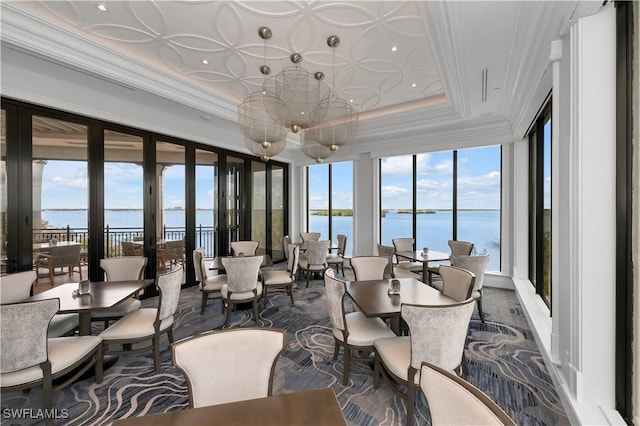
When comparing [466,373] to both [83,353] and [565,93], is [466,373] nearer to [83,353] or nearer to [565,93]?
[565,93]

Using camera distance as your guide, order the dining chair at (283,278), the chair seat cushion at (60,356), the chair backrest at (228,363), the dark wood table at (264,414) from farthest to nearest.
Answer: the dining chair at (283,278), the chair seat cushion at (60,356), the chair backrest at (228,363), the dark wood table at (264,414)

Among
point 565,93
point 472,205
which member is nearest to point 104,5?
point 565,93

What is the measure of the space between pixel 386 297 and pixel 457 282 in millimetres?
765

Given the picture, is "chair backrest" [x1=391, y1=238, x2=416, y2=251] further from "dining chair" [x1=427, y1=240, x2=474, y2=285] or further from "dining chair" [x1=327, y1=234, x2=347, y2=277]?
"dining chair" [x1=327, y1=234, x2=347, y2=277]

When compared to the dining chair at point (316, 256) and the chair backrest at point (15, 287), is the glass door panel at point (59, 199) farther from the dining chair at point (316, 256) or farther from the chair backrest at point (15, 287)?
the dining chair at point (316, 256)

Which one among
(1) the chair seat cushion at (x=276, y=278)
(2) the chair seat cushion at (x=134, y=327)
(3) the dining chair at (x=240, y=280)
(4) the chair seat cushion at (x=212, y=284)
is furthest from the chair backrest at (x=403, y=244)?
(2) the chair seat cushion at (x=134, y=327)

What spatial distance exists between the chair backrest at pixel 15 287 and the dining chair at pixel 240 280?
76.4 inches

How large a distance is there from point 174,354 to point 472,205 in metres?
6.50

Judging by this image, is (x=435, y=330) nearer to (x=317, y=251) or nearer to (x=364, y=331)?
(x=364, y=331)

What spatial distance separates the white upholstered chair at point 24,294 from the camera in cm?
265

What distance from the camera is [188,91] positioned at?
169 inches

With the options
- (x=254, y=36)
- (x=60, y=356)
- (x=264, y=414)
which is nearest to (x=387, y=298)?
(x=264, y=414)

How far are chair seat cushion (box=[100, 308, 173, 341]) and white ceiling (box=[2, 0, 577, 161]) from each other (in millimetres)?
2975

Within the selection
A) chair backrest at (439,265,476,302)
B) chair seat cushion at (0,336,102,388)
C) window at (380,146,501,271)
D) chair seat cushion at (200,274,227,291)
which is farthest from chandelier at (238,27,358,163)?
window at (380,146,501,271)
